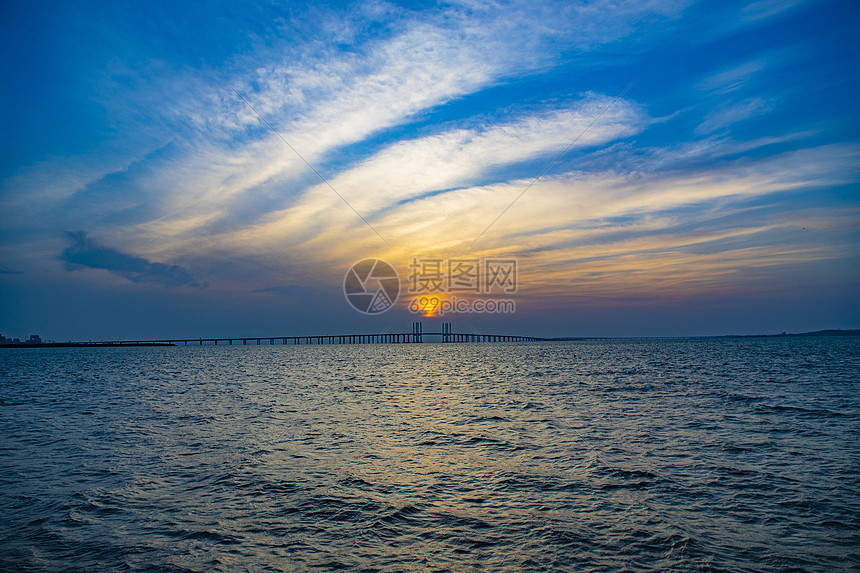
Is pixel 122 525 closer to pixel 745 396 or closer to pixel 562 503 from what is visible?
pixel 562 503

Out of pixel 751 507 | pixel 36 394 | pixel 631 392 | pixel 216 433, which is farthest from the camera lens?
pixel 36 394

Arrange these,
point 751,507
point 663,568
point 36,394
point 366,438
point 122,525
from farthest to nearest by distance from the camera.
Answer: point 36,394 → point 366,438 → point 751,507 → point 122,525 → point 663,568

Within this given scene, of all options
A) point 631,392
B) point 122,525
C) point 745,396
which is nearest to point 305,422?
point 122,525

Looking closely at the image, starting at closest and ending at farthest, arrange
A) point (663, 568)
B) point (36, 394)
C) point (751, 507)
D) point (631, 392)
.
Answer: point (663, 568)
point (751, 507)
point (631, 392)
point (36, 394)

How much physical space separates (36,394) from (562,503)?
4312cm

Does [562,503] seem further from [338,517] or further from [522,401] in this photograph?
[522,401]

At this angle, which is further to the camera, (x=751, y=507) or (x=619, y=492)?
(x=619, y=492)

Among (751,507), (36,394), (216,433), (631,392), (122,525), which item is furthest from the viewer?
(36,394)

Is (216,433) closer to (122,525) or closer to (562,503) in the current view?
(122,525)

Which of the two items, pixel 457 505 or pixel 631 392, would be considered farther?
pixel 631 392

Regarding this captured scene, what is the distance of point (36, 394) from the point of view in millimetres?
38344

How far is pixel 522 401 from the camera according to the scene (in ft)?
99.1

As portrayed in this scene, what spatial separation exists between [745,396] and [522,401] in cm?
1454

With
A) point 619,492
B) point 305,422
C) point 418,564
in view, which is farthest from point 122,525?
point 305,422
